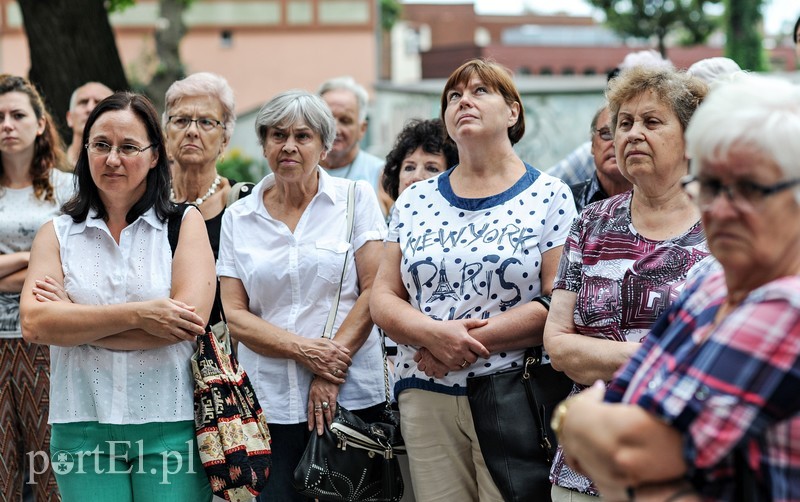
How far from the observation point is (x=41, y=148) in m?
5.08

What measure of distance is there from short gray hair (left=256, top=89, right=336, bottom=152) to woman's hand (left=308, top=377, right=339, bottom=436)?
1.10 meters

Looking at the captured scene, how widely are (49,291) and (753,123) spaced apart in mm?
2644

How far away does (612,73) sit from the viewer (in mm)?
5703

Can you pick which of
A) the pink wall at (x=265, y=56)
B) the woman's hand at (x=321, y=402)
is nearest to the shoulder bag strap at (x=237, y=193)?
the woman's hand at (x=321, y=402)

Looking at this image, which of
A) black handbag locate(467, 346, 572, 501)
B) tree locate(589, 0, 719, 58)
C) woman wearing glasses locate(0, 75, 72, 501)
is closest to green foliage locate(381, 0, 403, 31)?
tree locate(589, 0, 719, 58)

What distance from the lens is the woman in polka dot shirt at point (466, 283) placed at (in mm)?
3611

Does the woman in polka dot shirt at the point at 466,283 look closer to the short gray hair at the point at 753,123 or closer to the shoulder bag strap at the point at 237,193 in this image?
the shoulder bag strap at the point at 237,193

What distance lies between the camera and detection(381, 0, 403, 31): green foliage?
46781 mm

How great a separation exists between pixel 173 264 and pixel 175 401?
52 centimetres

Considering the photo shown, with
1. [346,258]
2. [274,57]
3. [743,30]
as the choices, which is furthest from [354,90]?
[274,57]

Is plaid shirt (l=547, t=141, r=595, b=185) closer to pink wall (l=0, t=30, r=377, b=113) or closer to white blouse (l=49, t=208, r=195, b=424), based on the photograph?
white blouse (l=49, t=208, r=195, b=424)

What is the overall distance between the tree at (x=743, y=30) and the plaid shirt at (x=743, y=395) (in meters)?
18.2

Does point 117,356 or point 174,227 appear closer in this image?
point 117,356

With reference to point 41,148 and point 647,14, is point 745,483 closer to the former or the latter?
point 41,148
